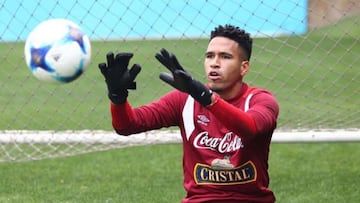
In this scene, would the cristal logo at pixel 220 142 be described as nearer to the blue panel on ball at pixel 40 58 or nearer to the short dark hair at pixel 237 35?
the short dark hair at pixel 237 35

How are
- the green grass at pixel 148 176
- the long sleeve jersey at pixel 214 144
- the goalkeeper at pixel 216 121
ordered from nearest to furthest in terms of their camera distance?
the goalkeeper at pixel 216 121 < the long sleeve jersey at pixel 214 144 < the green grass at pixel 148 176

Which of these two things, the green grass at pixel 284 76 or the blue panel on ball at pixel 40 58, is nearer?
the blue panel on ball at pixel 40 58

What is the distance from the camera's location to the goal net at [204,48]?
6.98m

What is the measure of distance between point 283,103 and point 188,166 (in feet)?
11.3

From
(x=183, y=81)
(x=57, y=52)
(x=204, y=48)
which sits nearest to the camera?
(x=183, y=81)

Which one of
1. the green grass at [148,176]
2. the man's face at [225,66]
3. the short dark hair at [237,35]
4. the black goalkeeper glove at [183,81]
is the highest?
the short dark hair at [237,35]

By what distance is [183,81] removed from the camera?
404cm

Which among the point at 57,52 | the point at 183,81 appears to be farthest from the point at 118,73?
the point at 183,81

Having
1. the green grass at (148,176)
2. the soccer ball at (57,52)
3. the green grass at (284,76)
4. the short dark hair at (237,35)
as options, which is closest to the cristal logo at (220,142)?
the short dark hair at (237,35)

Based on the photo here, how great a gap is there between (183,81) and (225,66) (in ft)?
1.71

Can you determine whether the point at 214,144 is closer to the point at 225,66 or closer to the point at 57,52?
the point at 225,66

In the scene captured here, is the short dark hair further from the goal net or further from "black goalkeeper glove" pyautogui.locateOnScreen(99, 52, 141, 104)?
the goal net

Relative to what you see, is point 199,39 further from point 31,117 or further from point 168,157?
point 31,117

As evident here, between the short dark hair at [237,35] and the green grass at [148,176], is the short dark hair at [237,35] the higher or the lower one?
the higher one
